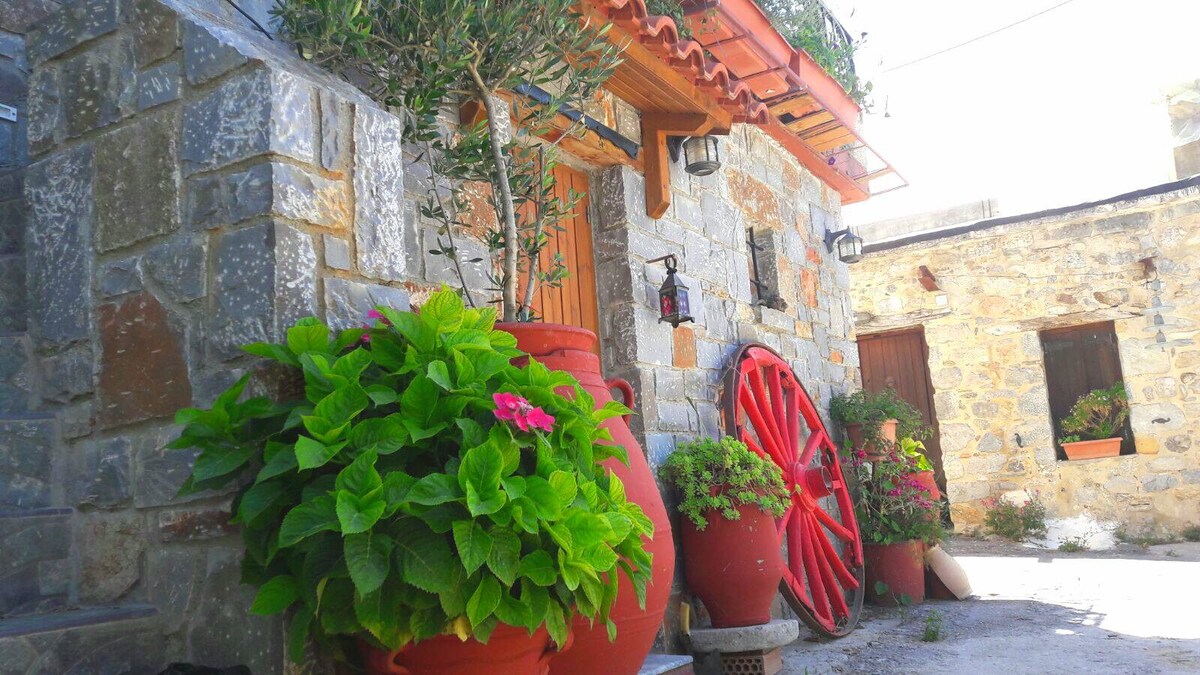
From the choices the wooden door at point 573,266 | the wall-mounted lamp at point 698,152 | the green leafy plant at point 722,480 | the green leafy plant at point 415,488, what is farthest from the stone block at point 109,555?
the wall-mounted lamp at point 698,152

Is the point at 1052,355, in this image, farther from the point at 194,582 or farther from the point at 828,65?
the point at 194,582

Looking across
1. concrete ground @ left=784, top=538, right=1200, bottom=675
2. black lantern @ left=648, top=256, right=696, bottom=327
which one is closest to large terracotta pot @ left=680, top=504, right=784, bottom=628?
concrete ground @ left=784, top=538, right=1200, bottom=675

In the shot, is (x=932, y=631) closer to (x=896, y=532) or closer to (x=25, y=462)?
(x=896, y=532)

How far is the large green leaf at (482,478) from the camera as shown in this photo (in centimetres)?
150

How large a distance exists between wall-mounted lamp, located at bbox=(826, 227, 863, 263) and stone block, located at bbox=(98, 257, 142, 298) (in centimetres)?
459

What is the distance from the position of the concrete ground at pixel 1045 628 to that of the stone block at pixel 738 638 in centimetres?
24

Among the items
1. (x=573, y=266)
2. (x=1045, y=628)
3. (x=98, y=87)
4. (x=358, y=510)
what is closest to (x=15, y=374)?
(x=98, y=87)

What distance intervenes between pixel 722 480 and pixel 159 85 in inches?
91.5

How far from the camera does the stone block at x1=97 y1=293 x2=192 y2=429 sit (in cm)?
195

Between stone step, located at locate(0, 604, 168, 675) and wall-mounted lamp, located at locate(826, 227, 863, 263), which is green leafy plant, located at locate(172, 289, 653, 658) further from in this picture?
wall-mounted lamp, located at locate(826, 227, 863, 263)

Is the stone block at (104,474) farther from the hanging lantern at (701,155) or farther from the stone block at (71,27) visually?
the hanging lantern at (701,155)

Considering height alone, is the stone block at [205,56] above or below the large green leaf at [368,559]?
above

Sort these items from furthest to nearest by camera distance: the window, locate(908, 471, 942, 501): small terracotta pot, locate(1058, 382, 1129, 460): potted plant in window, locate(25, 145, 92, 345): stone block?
the window, locate(1058, 382, 1129, 460): potted plant in window, locate(908, 471, 942, 501): small terracotta pot, locate(25, 145, 92, 345): stone block

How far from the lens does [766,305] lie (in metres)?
4.81
